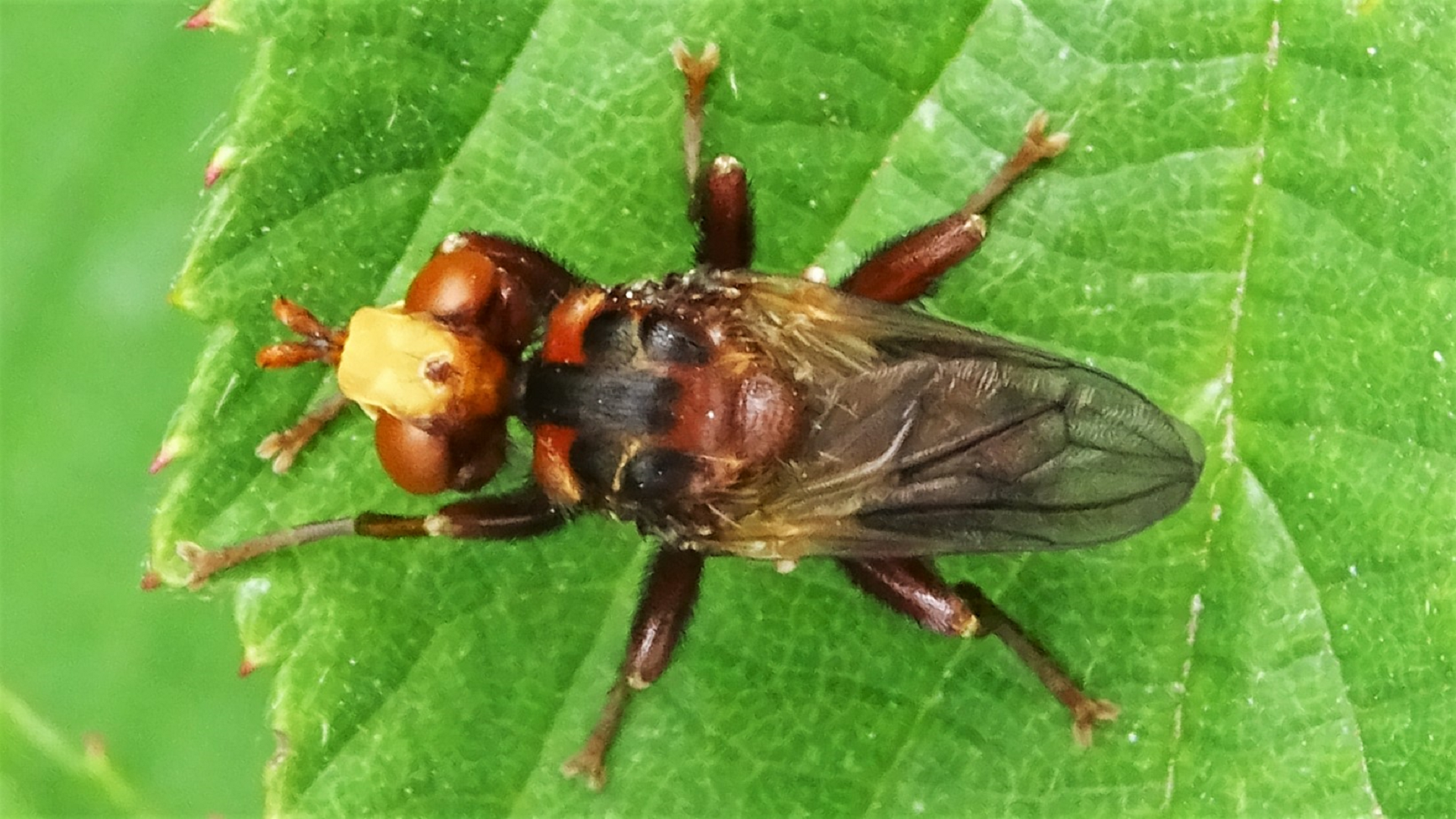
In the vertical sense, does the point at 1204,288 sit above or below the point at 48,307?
above

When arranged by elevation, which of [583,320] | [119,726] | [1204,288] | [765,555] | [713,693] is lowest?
[119,726]

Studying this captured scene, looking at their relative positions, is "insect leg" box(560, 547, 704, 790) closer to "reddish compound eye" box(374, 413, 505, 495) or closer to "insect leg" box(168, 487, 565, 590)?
"insect leg" box(168, 487, 565, 590)

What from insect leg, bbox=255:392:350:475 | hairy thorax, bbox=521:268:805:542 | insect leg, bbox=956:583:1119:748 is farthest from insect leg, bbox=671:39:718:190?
insect leg, bbox=956:583:1119:748

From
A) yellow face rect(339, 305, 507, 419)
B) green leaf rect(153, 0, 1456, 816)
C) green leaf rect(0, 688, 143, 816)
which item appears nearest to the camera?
yellow face rect(339, 305, 507, 419)

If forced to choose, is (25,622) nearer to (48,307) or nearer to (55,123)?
(48,307)

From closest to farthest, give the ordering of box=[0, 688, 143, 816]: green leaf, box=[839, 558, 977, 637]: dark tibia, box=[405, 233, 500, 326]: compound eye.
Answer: box=[405, 233, 500, 326]: compound eye → box=[839, 558, 977, 637]: dark tibia → box=[0, 688, 143, 816]: green leaf

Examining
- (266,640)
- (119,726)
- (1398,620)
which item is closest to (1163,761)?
(1398,620)

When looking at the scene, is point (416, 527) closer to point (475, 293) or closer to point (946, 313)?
point (475, 293)
